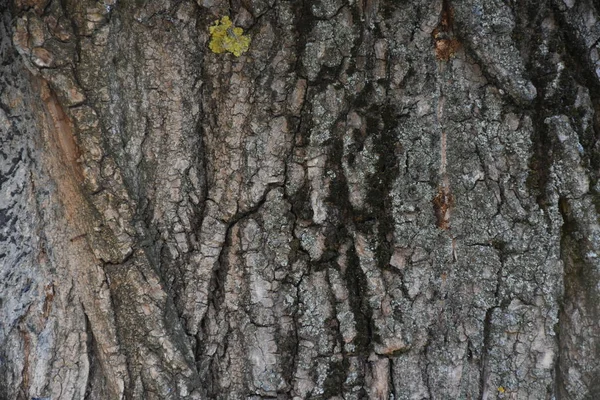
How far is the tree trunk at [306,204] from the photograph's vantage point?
1500 mm

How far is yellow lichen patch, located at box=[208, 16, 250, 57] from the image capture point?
1.50 m

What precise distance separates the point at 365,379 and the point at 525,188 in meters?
0.69

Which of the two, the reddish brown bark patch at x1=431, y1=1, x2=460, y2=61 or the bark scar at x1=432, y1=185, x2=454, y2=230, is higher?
the reddish brown bark patch at x1=431, y1=1, x2=460, y2=61

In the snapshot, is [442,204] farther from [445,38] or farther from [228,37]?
[228,37]

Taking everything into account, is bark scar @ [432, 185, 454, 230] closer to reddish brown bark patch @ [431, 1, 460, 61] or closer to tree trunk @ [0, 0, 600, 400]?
tree trunk @ [0, 0, 600, 400]

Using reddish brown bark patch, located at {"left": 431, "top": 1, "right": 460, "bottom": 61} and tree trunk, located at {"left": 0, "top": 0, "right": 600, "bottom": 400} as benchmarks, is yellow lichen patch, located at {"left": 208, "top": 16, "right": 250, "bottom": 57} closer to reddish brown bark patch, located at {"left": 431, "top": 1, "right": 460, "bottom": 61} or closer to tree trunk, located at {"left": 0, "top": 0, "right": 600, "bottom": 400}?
tree trunk, located at {"left": 0, "top": 0, "right": 600, "bottom": 400}

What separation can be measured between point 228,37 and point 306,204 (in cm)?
49

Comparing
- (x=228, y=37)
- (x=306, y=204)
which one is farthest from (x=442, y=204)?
(x=228, y=37)

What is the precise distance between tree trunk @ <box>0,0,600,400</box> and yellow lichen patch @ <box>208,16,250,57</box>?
20mm

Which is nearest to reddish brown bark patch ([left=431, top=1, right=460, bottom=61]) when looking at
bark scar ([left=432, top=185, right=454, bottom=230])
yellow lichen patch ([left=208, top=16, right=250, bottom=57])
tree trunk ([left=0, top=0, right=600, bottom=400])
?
tree trunk ([left=0, top=0, right=600, bottom=400])

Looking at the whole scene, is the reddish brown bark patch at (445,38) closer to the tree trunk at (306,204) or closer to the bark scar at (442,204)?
the tree trunk at (306,204)

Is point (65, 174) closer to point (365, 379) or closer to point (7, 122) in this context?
point (7, 122)

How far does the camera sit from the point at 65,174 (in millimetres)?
1573

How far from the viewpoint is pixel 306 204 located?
5.10 feet
